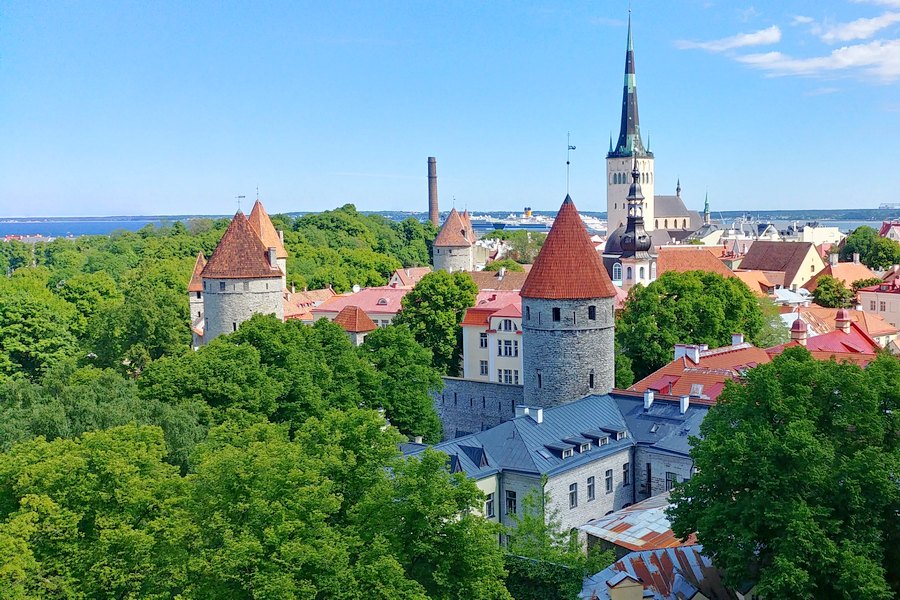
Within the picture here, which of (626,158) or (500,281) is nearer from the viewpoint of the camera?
(500,281)

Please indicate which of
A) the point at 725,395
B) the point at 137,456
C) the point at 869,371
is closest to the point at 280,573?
the point at 137,456

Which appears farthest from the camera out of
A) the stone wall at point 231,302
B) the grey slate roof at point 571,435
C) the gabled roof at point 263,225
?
the gabled roof at point 263,225

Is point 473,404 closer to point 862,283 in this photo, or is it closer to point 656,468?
point 656,468

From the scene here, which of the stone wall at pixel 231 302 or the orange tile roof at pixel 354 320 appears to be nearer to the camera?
the stone wall at pixel 231 302

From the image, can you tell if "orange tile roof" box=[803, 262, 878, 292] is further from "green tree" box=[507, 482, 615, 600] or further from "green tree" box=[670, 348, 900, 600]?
"green tree" box=[507, 482, 615, 600]

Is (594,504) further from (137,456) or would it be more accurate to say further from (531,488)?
(137,456)

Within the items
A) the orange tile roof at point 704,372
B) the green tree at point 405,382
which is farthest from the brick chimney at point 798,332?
the green tree at point 405,382

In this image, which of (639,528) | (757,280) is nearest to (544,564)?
(639,528)

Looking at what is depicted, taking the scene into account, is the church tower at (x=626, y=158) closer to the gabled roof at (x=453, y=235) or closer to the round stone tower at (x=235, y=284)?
the gabled roof at (x=453, y=235)
